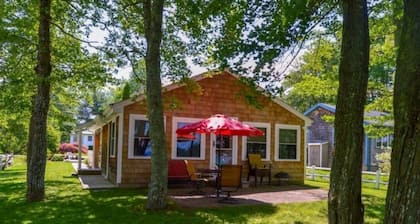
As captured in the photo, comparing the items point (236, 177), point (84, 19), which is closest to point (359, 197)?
point (236, 177)

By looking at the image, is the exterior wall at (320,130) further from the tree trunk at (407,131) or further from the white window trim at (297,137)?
the tree trunk at (407,131)

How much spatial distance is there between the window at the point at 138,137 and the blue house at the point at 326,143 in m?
14.0

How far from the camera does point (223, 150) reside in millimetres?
14242

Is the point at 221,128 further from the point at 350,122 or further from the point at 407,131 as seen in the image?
the point at 407,131

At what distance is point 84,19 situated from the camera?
11.0m

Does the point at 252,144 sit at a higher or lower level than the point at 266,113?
lower

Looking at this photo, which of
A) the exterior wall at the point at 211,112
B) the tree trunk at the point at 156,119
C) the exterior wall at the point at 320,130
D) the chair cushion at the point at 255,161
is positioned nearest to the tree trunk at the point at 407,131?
the tree trunk at the point at 156,119

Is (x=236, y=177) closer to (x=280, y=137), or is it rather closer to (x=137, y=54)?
(x=137, y=54)

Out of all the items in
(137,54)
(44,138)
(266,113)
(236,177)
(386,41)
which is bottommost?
(236,177)

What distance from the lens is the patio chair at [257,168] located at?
13674 mm

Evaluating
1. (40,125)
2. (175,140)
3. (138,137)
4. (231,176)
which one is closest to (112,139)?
(138,137)

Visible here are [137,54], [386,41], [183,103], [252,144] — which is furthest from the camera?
[252,144]

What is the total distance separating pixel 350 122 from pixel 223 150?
388 inches

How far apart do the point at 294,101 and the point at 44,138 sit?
35.9 meters
